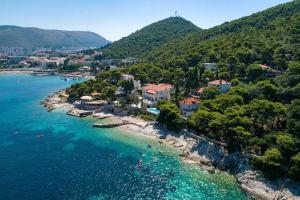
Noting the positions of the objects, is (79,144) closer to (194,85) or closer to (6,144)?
(6,144)

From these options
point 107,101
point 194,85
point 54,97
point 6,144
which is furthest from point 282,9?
point 6,144

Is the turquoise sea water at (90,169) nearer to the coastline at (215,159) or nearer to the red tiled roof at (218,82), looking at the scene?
the coastline at (215,159)

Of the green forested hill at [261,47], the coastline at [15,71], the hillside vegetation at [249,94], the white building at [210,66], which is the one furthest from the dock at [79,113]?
the coastline at [15,71]

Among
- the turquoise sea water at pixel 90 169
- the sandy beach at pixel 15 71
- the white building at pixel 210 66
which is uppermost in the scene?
the white building at pixel 210 66

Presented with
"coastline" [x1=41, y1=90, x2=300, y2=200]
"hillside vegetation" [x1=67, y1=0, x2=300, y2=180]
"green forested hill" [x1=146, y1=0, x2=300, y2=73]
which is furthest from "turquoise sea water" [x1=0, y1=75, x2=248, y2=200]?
"green forested hill" [x1=146, y1=0, x2=300, y2=73]

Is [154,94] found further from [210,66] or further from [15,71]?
[15,71]

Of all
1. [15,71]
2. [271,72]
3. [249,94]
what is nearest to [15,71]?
[15,71]

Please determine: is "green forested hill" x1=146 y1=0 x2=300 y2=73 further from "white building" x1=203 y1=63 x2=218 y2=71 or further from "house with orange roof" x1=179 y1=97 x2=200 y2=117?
"house with orange roof" x1=179 y1=97 x2=200 y2=117
